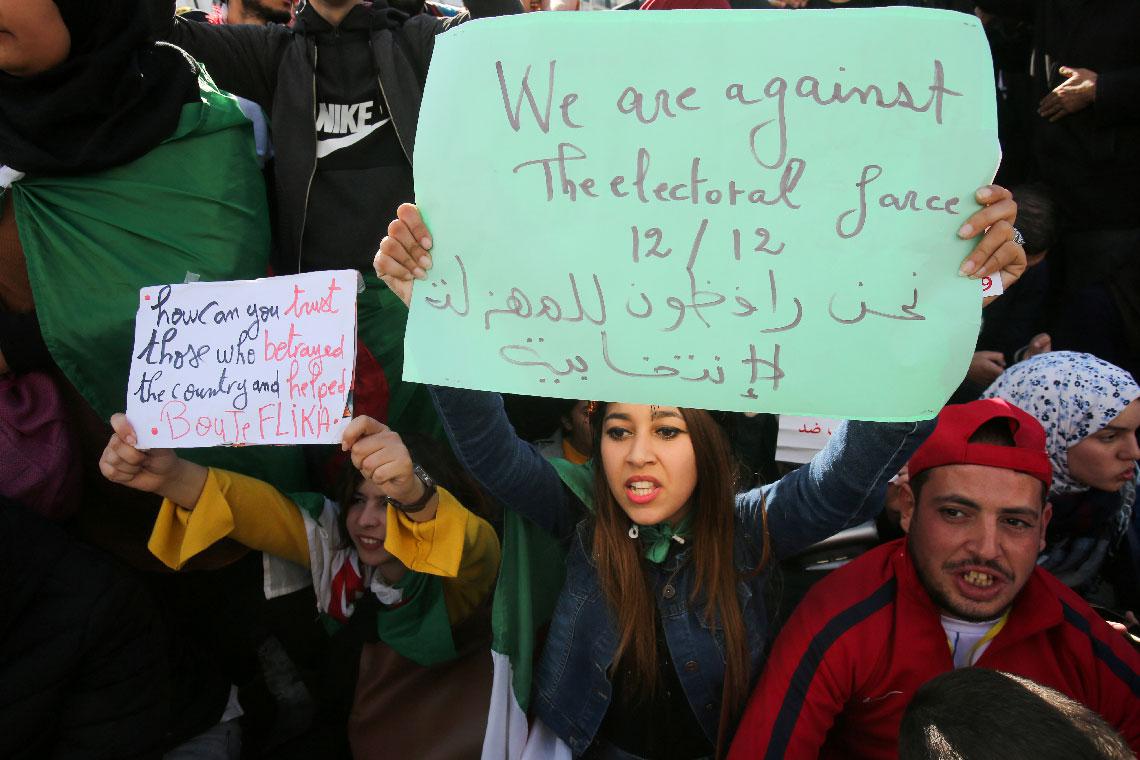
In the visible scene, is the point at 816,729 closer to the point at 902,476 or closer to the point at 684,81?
the point at 902,476

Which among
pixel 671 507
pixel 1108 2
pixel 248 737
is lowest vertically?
pixel 248 737

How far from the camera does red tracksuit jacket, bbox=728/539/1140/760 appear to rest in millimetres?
1592

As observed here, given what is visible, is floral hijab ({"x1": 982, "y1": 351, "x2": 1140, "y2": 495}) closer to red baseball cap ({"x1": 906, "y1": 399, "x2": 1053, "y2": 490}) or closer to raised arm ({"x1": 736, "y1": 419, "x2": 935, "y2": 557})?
red baseball cap ({"x1": 906, "y1": 399, "x2": 1053, "y2": 490})

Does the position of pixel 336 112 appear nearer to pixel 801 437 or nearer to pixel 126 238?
pixel 126 238

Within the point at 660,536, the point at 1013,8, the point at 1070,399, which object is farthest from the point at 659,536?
the point at 1013,8

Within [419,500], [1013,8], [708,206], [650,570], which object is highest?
[1013,8]

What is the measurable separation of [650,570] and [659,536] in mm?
80

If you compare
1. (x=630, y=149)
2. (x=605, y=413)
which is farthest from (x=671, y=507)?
(x=630, y=149)

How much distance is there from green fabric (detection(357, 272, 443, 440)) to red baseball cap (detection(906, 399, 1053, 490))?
1.36 meters

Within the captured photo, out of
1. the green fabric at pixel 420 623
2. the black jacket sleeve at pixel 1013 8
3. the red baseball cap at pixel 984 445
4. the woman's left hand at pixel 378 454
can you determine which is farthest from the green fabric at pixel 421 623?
the black jacket sleeve at pixel 1013 8

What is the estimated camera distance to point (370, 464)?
167cm

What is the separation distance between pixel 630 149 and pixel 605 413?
63 cm

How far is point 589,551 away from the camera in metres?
1.75

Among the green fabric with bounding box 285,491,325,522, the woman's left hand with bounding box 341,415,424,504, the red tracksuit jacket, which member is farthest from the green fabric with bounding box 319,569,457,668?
the red tracksuit jacket
